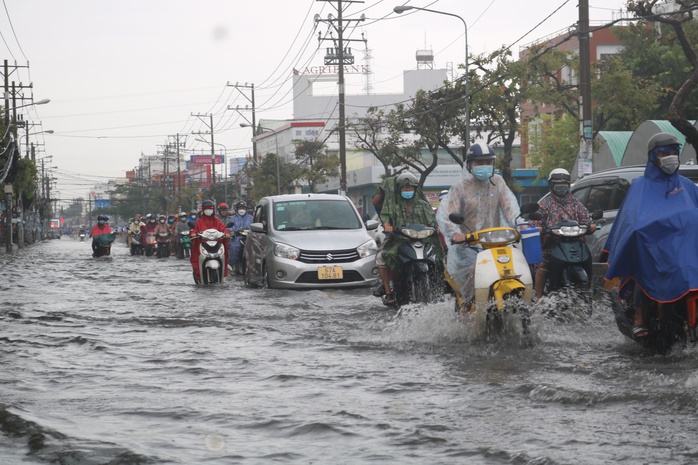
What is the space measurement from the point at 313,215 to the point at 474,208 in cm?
774

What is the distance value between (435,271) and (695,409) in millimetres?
5865

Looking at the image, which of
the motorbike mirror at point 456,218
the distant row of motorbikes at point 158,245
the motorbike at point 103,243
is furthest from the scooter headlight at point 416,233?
the motorbike at point 103,243

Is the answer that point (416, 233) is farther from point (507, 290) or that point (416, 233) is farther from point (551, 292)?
point (507, 290)

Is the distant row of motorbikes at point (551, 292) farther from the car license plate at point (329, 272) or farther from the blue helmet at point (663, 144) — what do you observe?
the car license plate at point (329, 272)

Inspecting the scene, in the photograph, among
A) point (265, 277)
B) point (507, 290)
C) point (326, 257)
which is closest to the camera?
point (507, 290)

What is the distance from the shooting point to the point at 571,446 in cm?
474

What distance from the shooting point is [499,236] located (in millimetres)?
8203

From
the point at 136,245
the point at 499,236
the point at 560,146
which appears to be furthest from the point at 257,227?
the point at 560,146

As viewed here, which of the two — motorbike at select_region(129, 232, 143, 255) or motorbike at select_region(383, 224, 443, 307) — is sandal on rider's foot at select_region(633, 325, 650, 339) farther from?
motorbike at select_region(129, 232, 143, 255)

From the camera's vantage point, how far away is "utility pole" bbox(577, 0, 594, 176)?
22952 millimetres

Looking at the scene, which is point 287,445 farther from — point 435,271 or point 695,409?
point 435,271

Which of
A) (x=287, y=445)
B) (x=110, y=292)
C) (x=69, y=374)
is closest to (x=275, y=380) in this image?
(x=69, y=374)

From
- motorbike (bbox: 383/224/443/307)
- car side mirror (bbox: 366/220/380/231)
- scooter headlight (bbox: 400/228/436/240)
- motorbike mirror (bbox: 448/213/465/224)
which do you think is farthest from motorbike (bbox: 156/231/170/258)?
motorbike mirror (bbox: 448/213/465/224)

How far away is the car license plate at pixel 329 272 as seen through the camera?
50.2 ft
